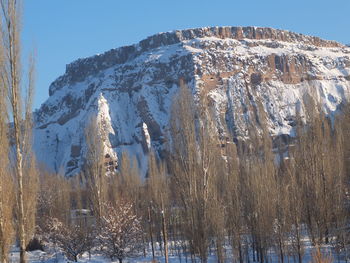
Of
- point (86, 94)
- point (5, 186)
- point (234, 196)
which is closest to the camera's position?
point (5, 186)

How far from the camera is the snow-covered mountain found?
120 m

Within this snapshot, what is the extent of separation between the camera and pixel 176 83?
133000 mm

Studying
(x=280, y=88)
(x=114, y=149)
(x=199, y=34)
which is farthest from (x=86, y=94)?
(x=280, y=88)

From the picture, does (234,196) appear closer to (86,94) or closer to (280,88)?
(280,88)

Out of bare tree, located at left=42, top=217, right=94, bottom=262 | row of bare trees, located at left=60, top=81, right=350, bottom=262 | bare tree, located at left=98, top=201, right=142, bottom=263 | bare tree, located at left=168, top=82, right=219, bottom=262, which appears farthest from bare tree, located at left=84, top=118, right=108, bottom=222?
bare tree, located at left=168, top=82, right=219, bottom=262

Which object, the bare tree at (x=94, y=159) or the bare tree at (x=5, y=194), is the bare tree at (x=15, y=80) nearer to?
the bare tree at (x=5, y=194)

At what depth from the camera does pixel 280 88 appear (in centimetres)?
12950

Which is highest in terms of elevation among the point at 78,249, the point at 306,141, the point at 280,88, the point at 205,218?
the point at 280,88

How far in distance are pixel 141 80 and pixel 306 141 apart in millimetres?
114009

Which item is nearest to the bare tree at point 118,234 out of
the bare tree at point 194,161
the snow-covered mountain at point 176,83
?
the bare tree at point 194,161

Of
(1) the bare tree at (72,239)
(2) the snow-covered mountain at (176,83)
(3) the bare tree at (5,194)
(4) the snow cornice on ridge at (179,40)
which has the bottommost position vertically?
(1) the bare tree at (72,239)

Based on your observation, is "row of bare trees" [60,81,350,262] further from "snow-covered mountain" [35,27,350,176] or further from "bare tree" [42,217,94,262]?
"snow-covered mountain" [35,27,350,176]

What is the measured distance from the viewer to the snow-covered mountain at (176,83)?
120 metres

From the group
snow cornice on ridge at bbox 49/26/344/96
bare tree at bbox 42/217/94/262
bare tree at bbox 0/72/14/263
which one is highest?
snow cornice on ridge at bbox 49/26/344/96
